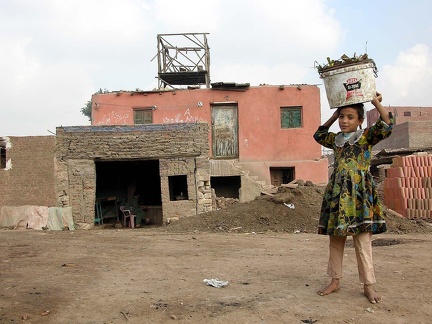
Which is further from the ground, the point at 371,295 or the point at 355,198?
the point at 355,198

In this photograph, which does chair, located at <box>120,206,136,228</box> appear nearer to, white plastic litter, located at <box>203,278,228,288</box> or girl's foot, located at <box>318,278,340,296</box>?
white plastic litter, located at <box>203,278,228,288</box>

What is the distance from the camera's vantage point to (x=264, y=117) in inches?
679

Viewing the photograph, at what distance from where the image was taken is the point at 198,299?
3.13 metres

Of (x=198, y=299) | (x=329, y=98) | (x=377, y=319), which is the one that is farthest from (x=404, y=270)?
(x=198, y=299)

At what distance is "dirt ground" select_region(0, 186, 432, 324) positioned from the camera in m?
2.78

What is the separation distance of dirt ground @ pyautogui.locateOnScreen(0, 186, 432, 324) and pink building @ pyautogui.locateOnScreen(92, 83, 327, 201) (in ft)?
35.1

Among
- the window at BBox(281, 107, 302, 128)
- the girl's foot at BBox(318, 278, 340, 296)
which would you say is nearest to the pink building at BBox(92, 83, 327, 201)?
the window at BBox(281, 107, 302, 128)

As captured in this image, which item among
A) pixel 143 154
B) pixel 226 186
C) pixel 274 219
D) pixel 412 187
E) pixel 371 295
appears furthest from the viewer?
pixel 226 186

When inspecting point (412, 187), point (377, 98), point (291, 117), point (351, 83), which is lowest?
point (412, 187)

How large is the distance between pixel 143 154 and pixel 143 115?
444cm

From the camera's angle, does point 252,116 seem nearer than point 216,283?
No

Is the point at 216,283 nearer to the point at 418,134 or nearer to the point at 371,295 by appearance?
the point at 371,295

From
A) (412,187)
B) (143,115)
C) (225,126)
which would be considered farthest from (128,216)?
(412,187)

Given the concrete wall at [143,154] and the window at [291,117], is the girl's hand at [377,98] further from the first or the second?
the window at [291,117]
